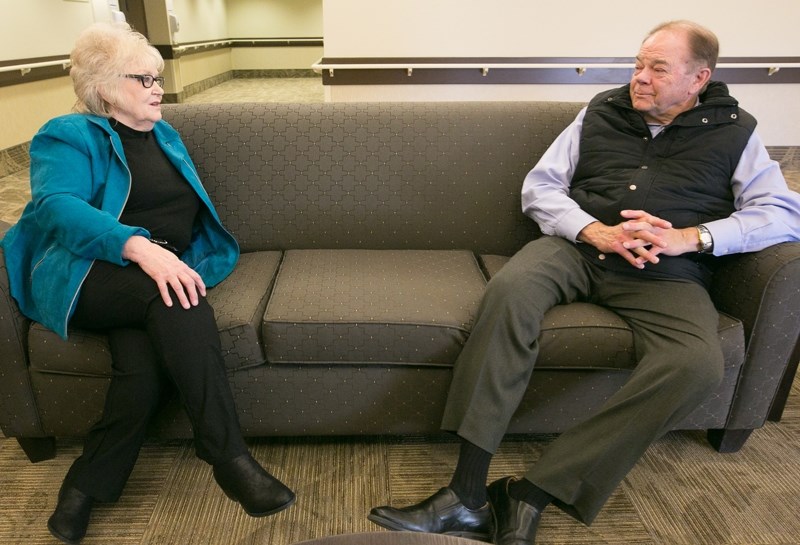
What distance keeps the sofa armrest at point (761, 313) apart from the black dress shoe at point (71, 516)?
1592 millimetres

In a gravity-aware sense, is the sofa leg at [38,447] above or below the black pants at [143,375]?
below

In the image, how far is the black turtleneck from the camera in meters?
1.41

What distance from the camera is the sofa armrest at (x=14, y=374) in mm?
1291

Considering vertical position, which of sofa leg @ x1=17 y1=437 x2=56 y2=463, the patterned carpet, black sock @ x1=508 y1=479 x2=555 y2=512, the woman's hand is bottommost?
the patterned carpet

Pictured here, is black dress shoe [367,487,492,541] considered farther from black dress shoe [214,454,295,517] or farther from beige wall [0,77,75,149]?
beige wall [0,77,75,149]

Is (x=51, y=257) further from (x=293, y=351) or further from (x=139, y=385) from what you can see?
(x=293, y=351)

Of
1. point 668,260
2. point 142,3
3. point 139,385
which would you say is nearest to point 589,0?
point 668,260

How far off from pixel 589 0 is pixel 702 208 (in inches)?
110

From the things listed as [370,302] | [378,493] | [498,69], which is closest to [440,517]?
[378,493]

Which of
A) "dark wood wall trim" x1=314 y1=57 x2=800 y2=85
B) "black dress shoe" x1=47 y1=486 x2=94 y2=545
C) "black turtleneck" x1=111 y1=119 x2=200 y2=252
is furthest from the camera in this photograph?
"dark wood wall trim" x1=314 y1=57 x2=800 y2=85

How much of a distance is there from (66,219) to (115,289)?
19 cm

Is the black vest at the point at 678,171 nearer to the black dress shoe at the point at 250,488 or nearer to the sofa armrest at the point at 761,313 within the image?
the sofa armrest at the point at 761,313

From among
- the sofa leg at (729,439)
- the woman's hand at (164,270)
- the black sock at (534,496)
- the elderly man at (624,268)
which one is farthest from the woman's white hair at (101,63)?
the sofa leg at (729,439)

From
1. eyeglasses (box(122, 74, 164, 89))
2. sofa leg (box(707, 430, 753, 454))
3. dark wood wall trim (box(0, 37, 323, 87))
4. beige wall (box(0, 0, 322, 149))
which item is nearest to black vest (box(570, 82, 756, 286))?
sofa leg (box(707, 430, 753, 454))
